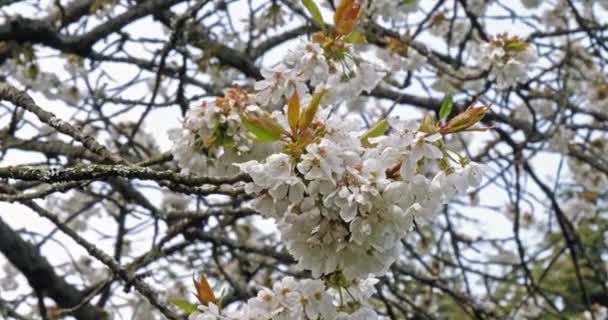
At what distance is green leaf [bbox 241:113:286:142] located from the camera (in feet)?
3.79

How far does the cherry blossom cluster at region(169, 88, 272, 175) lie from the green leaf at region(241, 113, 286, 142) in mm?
400

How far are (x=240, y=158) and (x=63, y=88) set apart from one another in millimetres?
2948

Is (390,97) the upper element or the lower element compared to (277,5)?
lower

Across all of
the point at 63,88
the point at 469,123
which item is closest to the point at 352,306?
the point at 469,123

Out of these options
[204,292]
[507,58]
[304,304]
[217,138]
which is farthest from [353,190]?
[507,58]

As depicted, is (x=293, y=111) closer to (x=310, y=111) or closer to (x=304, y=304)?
(x=310, y=111)

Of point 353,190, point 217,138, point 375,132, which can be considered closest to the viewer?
point 353,190

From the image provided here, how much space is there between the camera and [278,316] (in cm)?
126

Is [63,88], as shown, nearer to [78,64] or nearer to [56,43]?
[78,64]

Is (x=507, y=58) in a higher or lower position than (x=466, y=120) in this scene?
higher

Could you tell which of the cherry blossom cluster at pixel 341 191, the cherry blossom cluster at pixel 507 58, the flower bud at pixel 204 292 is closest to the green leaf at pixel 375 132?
the cherry blossom cluster at pixel 341 191

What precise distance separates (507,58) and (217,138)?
1495 mm

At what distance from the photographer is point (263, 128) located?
45.8 inches

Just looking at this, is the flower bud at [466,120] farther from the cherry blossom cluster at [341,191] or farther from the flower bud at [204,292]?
the flower bud at [204,292]
